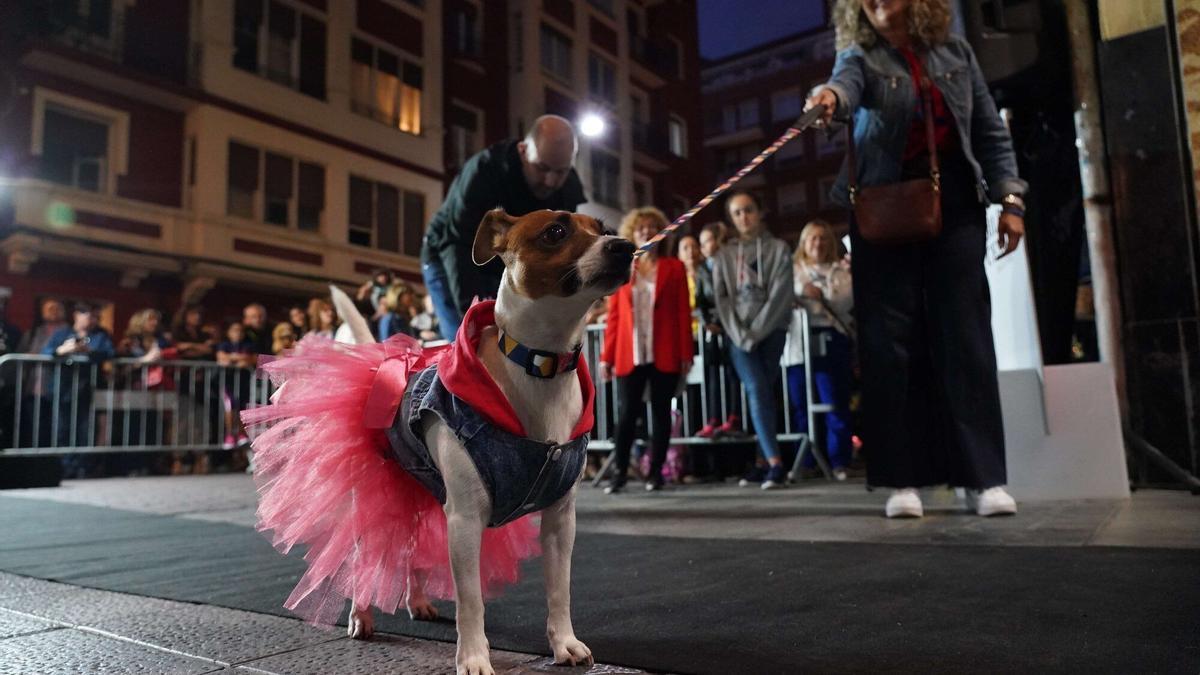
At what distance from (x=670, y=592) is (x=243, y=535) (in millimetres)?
2419

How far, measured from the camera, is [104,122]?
1486 centimetres

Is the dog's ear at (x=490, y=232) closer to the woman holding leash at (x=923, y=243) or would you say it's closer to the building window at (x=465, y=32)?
the woman holding leash at (x=923, y=243)

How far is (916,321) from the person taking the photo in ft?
11.5

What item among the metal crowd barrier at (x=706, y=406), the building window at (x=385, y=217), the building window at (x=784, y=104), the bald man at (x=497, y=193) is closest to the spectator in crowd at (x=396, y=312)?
the metal crowd barrier at (x=706, y=406)

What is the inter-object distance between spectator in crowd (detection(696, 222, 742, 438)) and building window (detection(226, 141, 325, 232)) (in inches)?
484

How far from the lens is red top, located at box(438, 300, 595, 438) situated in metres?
1.58

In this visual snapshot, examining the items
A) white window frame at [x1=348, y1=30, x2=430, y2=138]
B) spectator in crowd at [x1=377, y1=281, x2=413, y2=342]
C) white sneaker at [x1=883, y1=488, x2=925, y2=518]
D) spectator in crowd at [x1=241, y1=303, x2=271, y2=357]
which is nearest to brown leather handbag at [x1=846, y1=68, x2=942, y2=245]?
white sneaker at [x1=883, y1=488, x2=925, y2=518]

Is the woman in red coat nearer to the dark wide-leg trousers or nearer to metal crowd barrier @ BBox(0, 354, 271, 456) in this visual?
the dark wide-leg trousers

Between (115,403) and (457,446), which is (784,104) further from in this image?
(457,446)

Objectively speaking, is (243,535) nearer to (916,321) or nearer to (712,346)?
(916,321)

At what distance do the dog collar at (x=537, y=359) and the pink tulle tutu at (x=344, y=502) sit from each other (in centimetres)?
31

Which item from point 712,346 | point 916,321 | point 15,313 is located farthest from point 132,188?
point 916,321

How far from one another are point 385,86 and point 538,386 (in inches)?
755

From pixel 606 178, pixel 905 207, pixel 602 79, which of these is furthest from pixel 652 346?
pixel 602 79
